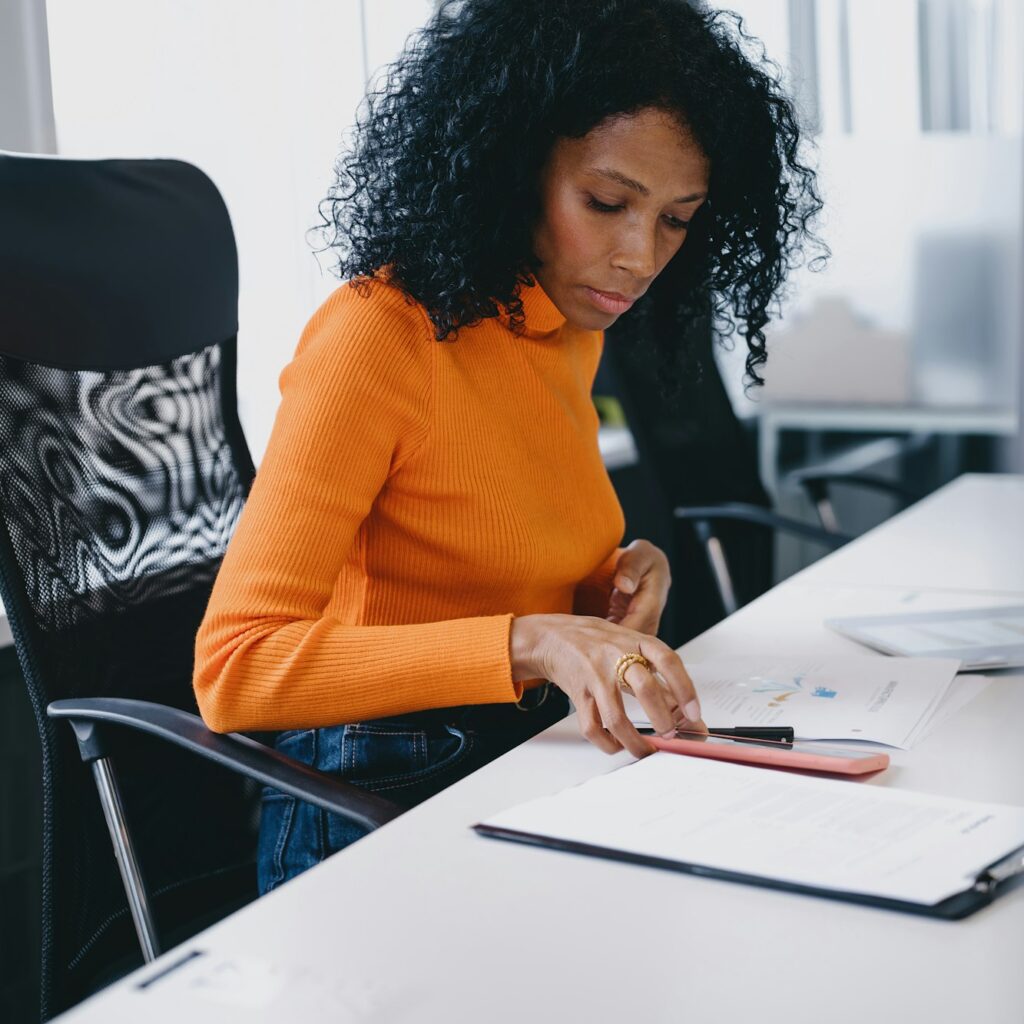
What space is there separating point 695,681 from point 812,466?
257cm

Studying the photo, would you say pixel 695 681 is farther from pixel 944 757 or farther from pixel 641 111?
pixel 641 111

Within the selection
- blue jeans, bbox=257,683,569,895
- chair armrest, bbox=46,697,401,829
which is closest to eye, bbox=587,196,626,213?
blue jeans, bbox=257,683,569,895

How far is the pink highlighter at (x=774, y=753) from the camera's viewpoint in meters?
0.94

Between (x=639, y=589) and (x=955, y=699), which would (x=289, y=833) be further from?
(x=955, y=699)

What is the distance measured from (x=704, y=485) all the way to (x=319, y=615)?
135 centimetres

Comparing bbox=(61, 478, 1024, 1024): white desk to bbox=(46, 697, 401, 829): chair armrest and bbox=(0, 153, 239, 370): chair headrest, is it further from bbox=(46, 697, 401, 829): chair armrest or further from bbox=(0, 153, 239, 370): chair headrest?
bbox=(0, 153, 239, 370): chair headrest

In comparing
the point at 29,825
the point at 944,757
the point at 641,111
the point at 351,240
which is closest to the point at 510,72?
the point at 641,111

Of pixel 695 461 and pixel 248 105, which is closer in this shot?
pixel 248 105

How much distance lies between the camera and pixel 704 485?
239 centimetres

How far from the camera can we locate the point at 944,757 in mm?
1015

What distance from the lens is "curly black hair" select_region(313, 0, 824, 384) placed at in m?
1.28

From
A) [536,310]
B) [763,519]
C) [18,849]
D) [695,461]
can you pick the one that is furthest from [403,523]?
[695,461]

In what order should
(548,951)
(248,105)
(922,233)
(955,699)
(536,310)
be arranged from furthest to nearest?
(922,233)
(248,105)
(536,310)
(955,699)
(548,951)

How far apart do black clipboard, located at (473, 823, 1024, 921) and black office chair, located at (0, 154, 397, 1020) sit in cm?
29
